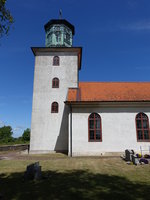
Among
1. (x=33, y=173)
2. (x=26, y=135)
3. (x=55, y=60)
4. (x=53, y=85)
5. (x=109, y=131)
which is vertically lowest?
(x=33, y=173)

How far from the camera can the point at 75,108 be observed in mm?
15523

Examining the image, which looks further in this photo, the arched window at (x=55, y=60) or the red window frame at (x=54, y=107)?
the arched window at (x=55, y=60)

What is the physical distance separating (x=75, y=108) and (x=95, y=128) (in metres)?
2.91

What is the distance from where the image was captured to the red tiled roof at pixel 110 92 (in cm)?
1597

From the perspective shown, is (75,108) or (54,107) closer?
(75,108)

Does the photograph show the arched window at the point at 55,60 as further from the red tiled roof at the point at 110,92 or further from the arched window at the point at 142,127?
the arched window at the point at 142,127

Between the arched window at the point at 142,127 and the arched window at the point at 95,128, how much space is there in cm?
391

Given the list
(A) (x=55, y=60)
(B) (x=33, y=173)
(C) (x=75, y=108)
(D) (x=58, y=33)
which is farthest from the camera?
(D) (x=58, y=33)

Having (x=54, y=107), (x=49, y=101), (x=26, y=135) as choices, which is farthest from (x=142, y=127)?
(x=26, y=135)

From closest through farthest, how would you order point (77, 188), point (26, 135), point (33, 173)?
1. point (77, 188)
2. point (33, 173)
3. point (26, 135)

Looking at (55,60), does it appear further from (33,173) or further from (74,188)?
(74,188)

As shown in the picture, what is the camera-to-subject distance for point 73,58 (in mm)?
20062

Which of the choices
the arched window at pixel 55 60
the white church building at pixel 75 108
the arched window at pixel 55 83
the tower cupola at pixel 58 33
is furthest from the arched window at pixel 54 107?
the tower cupola at pixel 58 33

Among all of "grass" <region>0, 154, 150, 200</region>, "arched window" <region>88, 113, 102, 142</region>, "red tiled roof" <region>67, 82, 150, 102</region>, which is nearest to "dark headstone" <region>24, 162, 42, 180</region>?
"grass" <region>0, 154, 150, 200</region>
